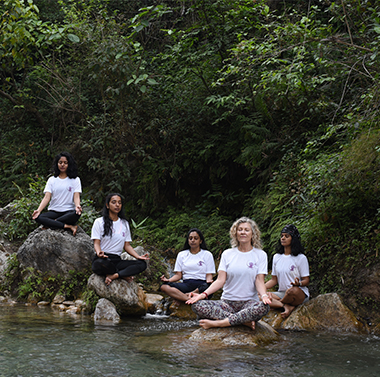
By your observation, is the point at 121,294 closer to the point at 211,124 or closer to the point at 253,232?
the point at 253,232

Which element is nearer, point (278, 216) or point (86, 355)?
point (86, 355)

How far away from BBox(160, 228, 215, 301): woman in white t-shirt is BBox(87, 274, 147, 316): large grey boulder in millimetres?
530

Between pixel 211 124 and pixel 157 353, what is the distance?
29.7ft

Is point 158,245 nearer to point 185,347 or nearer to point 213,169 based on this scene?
point 213,169

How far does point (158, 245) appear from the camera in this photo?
1150cm

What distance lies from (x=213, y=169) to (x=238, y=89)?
2.60 metres

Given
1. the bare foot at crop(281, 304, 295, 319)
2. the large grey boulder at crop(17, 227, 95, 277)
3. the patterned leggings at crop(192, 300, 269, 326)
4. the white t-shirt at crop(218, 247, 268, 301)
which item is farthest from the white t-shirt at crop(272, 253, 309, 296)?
the large grey boulder at crop(17, 227, 95, 277)

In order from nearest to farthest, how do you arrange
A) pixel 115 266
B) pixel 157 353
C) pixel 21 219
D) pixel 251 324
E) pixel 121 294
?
pixel 157 353
pixel 251 324
pixel 121 294
pixel 115 266
pixel 21 219

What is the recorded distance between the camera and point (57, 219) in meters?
8.59

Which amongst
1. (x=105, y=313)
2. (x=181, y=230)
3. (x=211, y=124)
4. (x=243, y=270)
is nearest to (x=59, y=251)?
(x=105, y=313)

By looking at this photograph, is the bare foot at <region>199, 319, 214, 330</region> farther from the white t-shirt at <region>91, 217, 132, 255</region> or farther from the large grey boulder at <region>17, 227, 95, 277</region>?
the large grey boulder at <region>17, 227, 95, 277</region>

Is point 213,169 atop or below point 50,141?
below

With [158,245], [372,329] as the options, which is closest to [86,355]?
[372,329]

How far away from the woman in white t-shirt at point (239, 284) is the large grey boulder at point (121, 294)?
2058 millimetres
